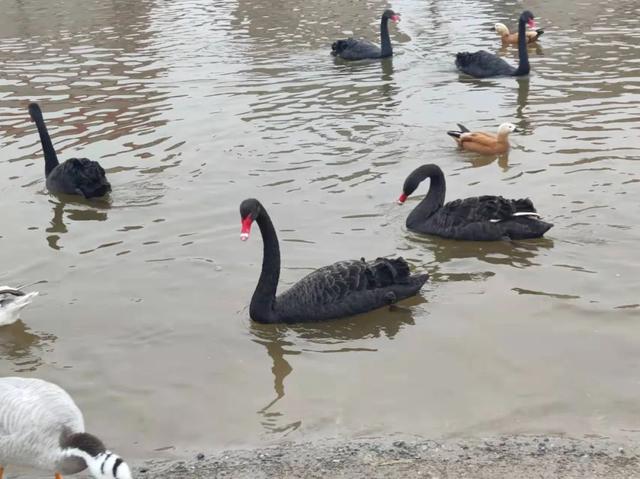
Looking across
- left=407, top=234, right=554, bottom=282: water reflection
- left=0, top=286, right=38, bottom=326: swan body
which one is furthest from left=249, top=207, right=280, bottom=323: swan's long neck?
left=0, top=286, right=38, bottom=326: swan body

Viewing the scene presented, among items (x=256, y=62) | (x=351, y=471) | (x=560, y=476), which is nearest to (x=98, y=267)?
(x=351, y=471)

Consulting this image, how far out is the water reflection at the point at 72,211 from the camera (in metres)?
8.84

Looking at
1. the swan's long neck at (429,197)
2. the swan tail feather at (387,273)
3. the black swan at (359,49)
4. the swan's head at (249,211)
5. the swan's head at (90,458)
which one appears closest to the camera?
the swan's head at (90,458)

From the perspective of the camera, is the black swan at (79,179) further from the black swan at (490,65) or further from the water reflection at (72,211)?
the black swan at (490,65)

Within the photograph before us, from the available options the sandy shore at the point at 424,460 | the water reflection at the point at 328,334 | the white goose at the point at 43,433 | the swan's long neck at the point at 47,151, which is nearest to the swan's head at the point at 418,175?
the water reflection at the point at 328,334

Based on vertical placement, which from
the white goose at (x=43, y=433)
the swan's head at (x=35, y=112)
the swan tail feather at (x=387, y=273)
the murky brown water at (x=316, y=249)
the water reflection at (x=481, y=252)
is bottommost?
the water reflection at (x=481, y=252)

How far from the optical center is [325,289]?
660 centimetres

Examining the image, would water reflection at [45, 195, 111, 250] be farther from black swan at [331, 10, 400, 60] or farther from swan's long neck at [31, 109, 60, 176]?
black swan at [331, 10, 400, 60]

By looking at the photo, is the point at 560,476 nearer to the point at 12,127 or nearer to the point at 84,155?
the point at 84,155

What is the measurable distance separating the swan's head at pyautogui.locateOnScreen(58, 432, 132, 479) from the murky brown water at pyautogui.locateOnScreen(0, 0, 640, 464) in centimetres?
83

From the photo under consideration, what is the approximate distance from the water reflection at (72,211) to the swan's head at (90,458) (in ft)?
15.1

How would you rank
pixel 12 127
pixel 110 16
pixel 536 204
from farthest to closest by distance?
1. pixel 110 16
2. pixel 12 127
3. pixel 536 204

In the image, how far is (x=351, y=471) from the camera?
15.5 ft

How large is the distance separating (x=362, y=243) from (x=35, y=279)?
299 cm
